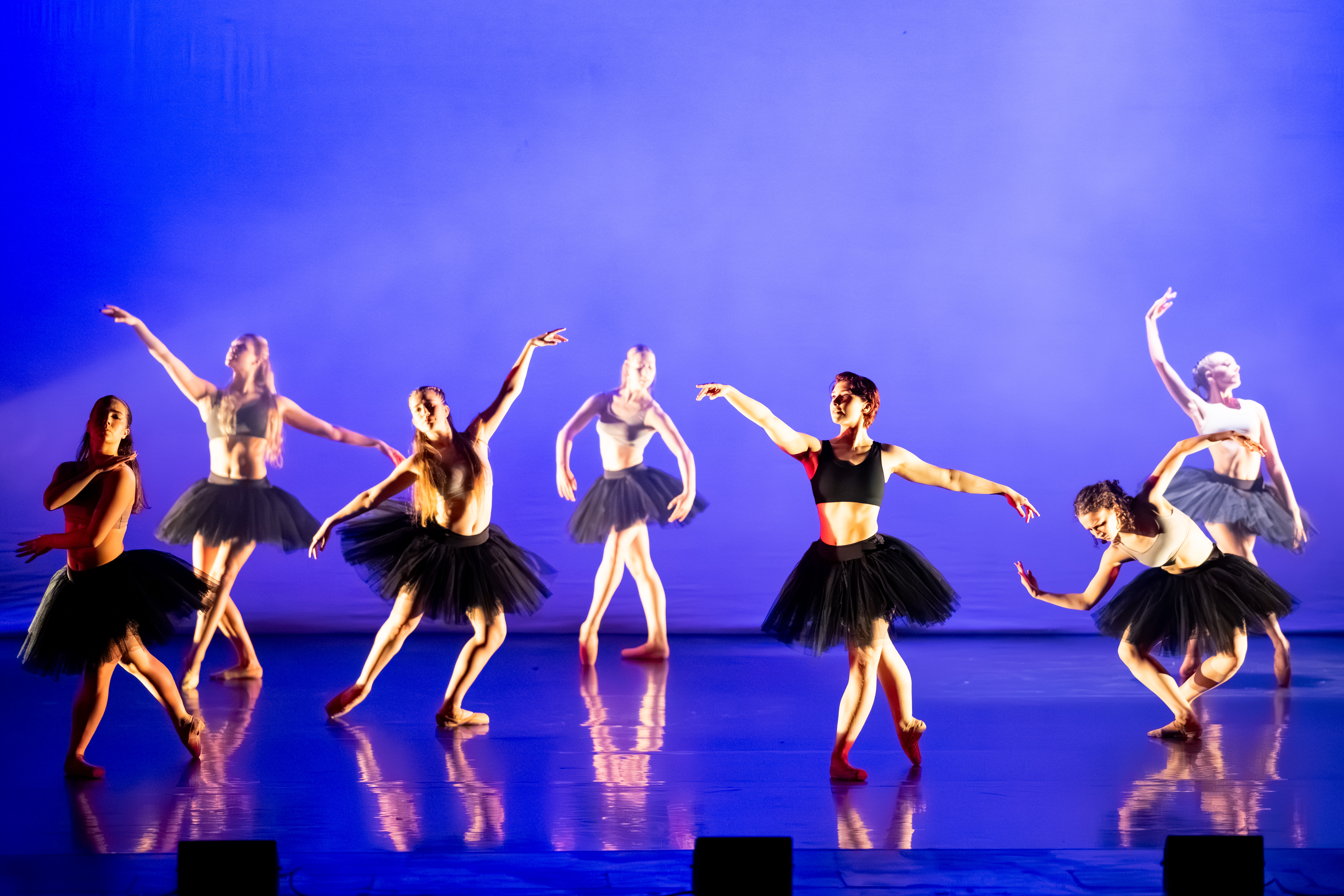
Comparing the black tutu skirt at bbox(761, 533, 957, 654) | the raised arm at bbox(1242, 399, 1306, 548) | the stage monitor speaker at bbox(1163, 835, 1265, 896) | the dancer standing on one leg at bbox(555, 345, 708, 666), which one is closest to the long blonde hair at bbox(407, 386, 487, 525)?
the black tutu skirt at bbox(761, 533, 957, 654)

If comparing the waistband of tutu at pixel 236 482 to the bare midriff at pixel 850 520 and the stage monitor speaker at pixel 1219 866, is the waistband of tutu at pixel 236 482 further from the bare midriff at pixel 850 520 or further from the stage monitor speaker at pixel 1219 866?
the stage monitor speaker at pixel 1219 866

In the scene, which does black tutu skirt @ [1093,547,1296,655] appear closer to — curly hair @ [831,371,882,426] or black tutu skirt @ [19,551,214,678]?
curly hair @ [831,371,882,426]

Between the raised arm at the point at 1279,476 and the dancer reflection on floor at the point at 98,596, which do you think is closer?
the dancer reflection on floor at the point at 98,596

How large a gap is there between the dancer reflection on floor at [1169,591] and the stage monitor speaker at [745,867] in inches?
78.1

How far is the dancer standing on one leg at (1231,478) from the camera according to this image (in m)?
5.84

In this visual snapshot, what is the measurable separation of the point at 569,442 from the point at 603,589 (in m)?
0.76

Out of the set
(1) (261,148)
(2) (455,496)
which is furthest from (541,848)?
(1) (261,148)

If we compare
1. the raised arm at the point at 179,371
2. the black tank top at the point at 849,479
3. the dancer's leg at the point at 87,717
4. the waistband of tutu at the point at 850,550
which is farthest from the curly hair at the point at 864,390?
the raised arm at the point at 179,371

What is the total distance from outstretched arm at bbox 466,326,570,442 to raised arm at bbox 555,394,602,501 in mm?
1428

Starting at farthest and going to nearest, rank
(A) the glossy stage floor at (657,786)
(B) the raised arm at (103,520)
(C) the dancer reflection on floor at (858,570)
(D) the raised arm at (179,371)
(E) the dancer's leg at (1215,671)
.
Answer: (D) the raised arm at (179,371)
(E) the dancer's leg at (1215,671)
(C) the dancer reflection on floor at (858,570)
(B) the raised arm at (103,520)
(A) the glossy stage floor at (657,786)

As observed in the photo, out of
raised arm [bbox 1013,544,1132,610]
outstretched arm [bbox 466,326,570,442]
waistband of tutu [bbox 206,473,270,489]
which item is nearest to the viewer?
raised arm [bbox 1013,544,1132,610]

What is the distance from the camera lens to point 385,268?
7199mm

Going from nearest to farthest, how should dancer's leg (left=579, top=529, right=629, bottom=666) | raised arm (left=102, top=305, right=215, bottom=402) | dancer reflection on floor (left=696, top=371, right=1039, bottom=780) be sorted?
1. dancer reflection on floor (left=696, top=371, right=1039, bottom=780)
2. raised arm (left=102, top=305, right=215, bottom=402)
3. dancer's leg (left=579, top=529, right=629, bottom=666)

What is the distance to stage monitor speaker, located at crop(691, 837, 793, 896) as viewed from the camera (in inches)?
104
